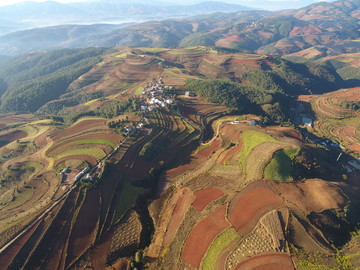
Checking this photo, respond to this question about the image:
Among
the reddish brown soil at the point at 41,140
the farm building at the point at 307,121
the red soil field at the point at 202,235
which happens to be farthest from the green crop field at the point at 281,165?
the reddish brown soil at the point at 41,140

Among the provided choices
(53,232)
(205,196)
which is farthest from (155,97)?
(53,232)

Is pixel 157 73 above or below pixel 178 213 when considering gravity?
below

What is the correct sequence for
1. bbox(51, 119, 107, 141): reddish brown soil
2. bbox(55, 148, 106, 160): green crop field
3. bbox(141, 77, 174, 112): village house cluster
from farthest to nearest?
bbox(141, 77, 174, 112): village house cluster → bbox(51, 119, 107, 141): reddish brown soil → bbox(55, 148, 106, 160): green crop field

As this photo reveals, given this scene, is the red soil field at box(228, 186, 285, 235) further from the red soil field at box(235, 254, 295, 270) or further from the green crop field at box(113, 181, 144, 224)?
the green crop field at box(113, 181, 144, 224)

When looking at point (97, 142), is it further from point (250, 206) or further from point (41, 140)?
point (250, 206)

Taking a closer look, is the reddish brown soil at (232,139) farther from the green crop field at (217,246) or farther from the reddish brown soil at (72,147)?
the reddish brown soil at (72,147)

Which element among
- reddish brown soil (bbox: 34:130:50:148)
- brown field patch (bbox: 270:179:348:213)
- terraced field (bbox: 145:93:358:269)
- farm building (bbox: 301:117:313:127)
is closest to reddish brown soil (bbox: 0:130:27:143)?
reddish brown soil (bbox: 34:130:50:148)
